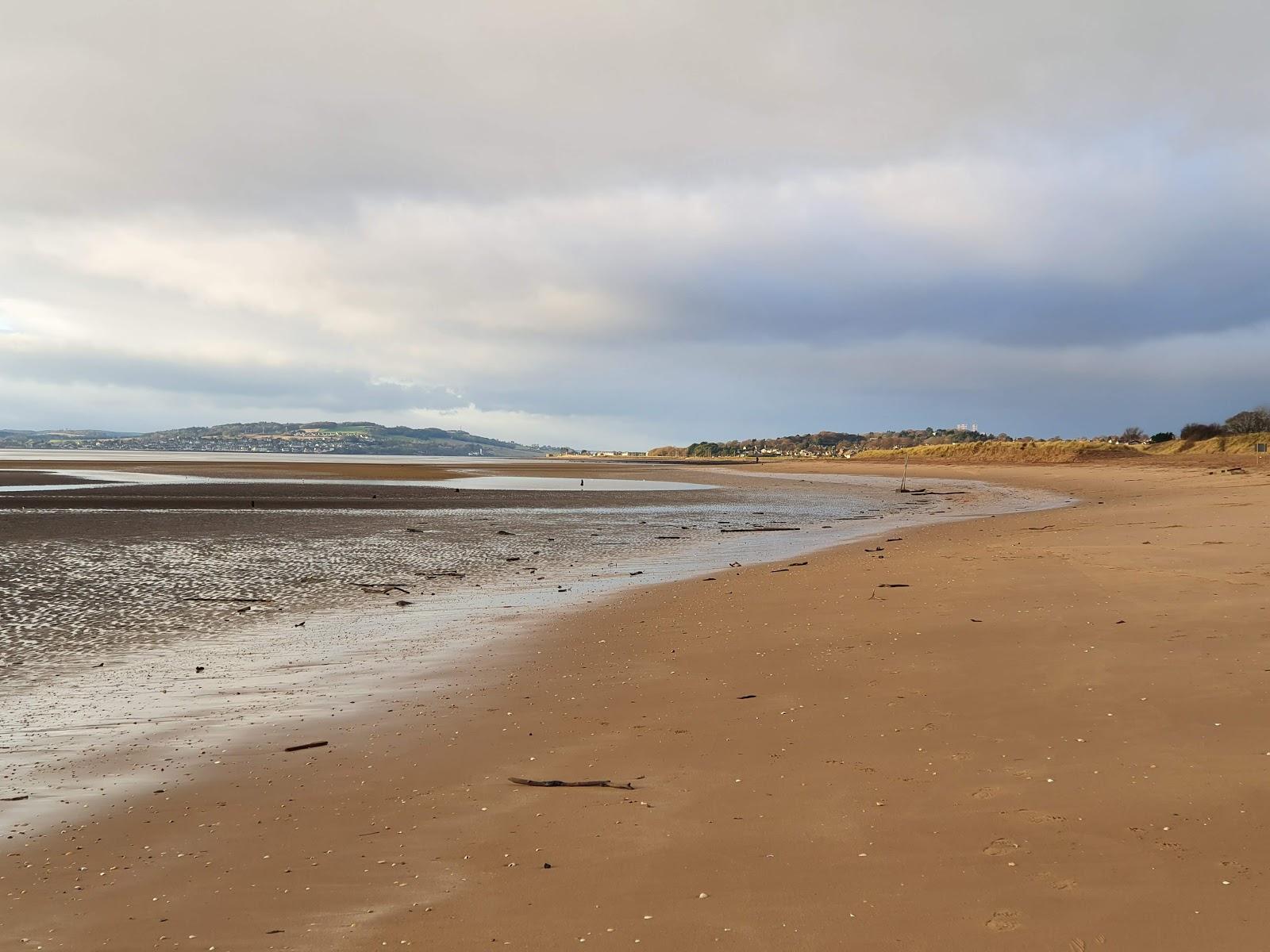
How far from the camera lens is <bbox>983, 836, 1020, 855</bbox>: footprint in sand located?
180 inches

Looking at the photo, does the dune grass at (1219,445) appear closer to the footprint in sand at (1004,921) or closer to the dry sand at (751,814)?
the dry sand at (751,814)

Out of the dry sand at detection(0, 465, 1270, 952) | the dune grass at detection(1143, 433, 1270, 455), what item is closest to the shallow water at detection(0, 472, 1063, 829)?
the dry sand at detection(0, 465, 1270, 952)

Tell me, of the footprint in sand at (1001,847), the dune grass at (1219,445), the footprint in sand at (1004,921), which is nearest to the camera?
the footprint in sand at (1004,921)

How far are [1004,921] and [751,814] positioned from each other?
1.68m

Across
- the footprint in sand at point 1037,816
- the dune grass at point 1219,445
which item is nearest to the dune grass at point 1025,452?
the dune grass at point 1219,445

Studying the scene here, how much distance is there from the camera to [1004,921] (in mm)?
3938

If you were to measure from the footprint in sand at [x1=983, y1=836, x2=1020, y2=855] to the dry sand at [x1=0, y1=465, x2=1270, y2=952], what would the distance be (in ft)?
0.05

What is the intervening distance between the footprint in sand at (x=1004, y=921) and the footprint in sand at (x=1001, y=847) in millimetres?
568

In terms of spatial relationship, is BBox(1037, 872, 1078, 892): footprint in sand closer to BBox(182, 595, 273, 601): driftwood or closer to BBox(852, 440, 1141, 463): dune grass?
BBox(182, 595, 273, 601): driftwood

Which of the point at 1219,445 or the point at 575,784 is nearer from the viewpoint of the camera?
the point at 575,784

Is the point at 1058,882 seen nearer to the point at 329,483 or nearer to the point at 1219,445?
the point at 329,483

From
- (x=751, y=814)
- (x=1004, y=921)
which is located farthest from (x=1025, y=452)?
(x=1004, y=921)

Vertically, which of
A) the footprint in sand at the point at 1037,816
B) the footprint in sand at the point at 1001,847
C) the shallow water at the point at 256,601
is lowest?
the shallow water at the point at 256,601

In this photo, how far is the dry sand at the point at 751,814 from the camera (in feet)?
13.3
